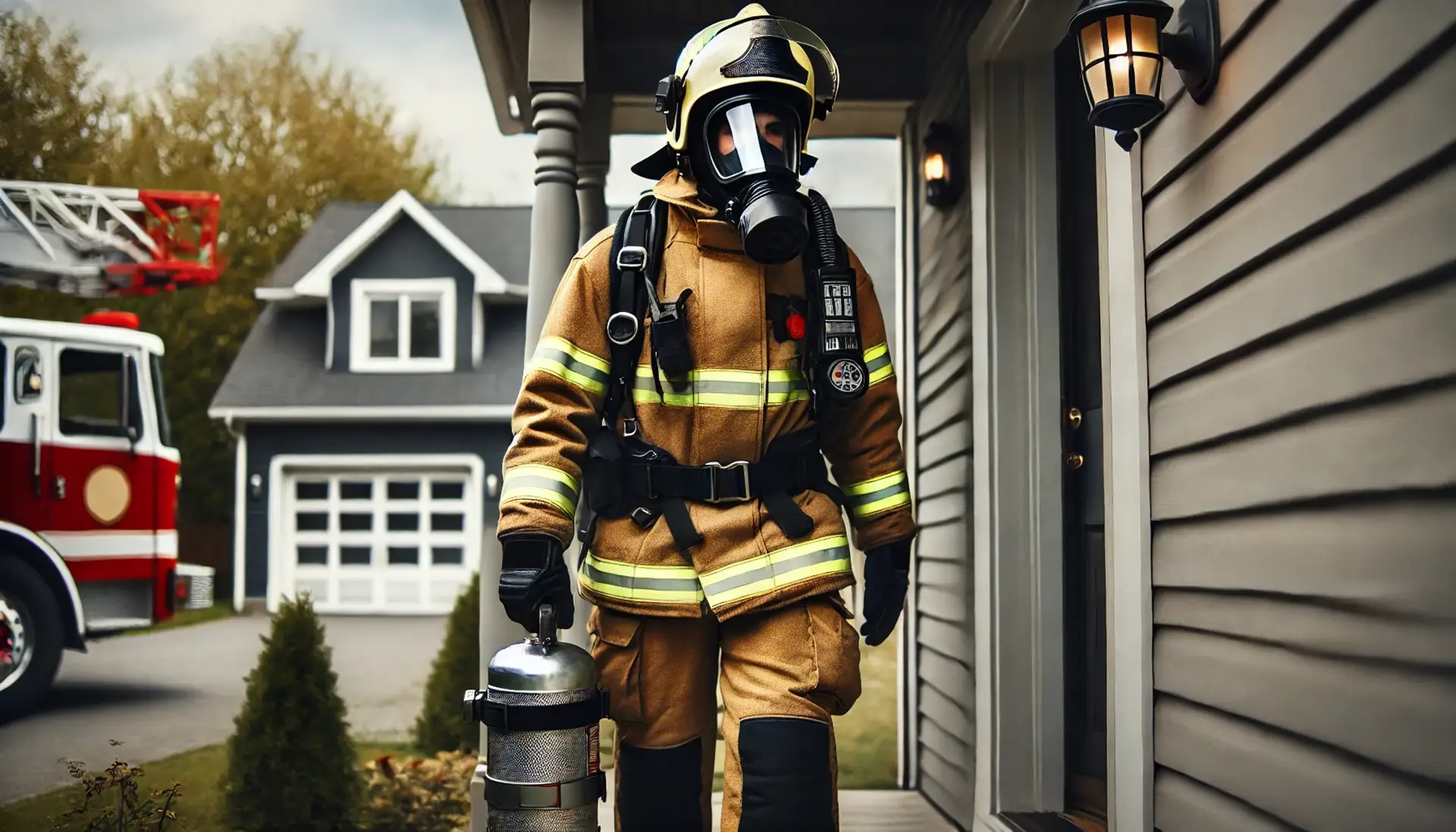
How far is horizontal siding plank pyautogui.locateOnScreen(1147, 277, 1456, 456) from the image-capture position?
109 cm

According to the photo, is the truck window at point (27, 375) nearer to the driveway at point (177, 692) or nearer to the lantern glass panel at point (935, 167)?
the driveway at point (177, 692)

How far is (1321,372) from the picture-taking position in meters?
1.30

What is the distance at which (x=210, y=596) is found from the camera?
4816mm

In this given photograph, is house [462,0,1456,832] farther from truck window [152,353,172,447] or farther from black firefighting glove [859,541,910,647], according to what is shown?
truck window [152,353,172,447]

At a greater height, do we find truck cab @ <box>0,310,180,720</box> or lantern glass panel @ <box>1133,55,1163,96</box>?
lantern glass panel @ <box>1133,55,1163,96</box>

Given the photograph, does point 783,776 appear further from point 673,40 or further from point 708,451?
point 673,40

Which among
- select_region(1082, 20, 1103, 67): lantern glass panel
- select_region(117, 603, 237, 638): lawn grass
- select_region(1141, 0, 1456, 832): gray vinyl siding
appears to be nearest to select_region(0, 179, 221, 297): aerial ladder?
select_region(117, 603, 237, 638): lawn grass

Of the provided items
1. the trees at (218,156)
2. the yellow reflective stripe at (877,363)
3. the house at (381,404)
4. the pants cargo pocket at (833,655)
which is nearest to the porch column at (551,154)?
the yellow reflective stripe at (877,363)

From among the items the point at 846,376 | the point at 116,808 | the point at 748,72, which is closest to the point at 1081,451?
the point at 846,376

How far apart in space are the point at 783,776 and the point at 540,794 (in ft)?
1.37

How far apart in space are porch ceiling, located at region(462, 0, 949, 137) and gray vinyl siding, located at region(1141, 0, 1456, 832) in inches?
68.2

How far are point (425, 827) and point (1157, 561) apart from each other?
11.4 feet

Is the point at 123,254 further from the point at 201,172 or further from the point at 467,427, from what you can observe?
the point at 467,427

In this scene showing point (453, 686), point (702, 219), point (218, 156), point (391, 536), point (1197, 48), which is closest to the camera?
point (1197, 48)
